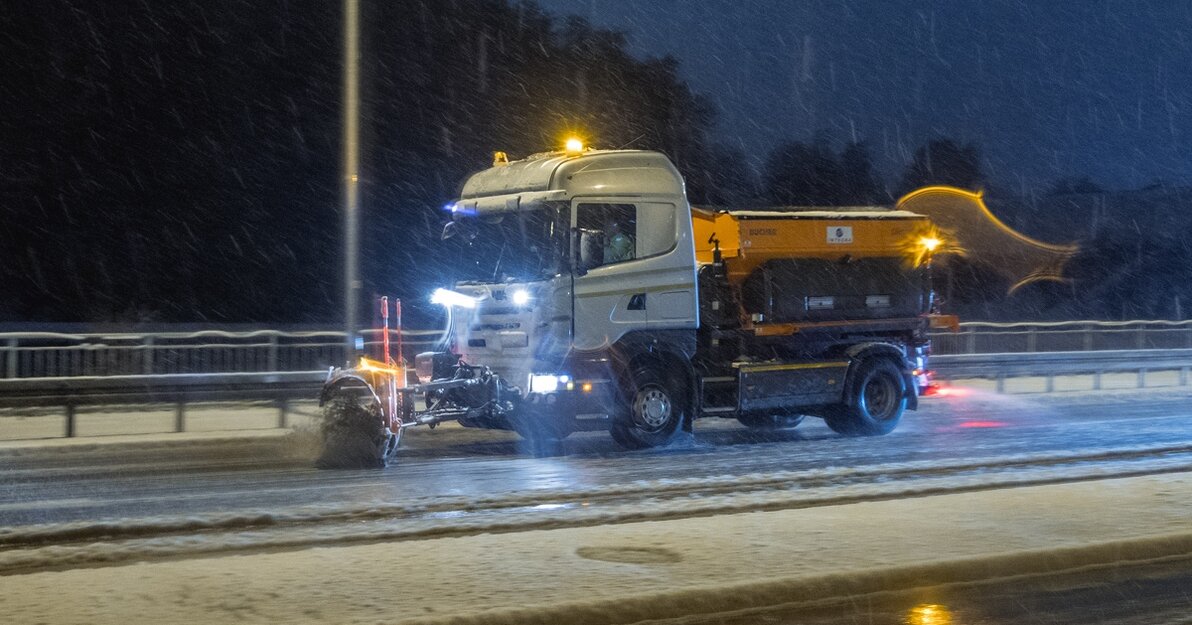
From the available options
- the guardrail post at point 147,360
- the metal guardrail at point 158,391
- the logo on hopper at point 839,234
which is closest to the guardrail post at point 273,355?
the guardrail post at point 147,360

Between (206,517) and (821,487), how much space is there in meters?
5.32

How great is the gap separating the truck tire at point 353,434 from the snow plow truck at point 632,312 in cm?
2

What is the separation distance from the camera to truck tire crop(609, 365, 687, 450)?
15.3 m

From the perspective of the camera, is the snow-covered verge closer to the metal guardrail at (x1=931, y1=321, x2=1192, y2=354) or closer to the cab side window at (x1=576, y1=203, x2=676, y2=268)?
the cab side window at (x1=576, y1=203, x2=676, y2=268)

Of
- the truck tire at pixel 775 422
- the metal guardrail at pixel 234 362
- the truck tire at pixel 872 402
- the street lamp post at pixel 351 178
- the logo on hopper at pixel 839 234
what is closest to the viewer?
the street lamp post at pixel 351 178

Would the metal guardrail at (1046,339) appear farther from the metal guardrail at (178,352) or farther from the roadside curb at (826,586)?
the roadside curb at (826,586)

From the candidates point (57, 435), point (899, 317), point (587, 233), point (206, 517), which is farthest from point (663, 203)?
point (57, 435)

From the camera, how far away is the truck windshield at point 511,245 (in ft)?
48.4

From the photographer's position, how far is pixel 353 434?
1370 centimetres

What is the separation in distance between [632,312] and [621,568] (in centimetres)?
744

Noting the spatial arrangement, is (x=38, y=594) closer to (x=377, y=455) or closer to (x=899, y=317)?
(x=377, y=455)

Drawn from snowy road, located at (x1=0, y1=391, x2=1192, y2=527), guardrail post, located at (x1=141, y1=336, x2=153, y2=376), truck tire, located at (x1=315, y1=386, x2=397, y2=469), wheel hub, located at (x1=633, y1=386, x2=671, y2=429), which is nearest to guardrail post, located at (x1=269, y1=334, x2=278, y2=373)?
guardrail post, located at (x1=141, y1=336, x2=153, y2=376)

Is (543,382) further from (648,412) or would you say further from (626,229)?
(626,229)

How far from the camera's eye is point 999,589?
806 centimetres
